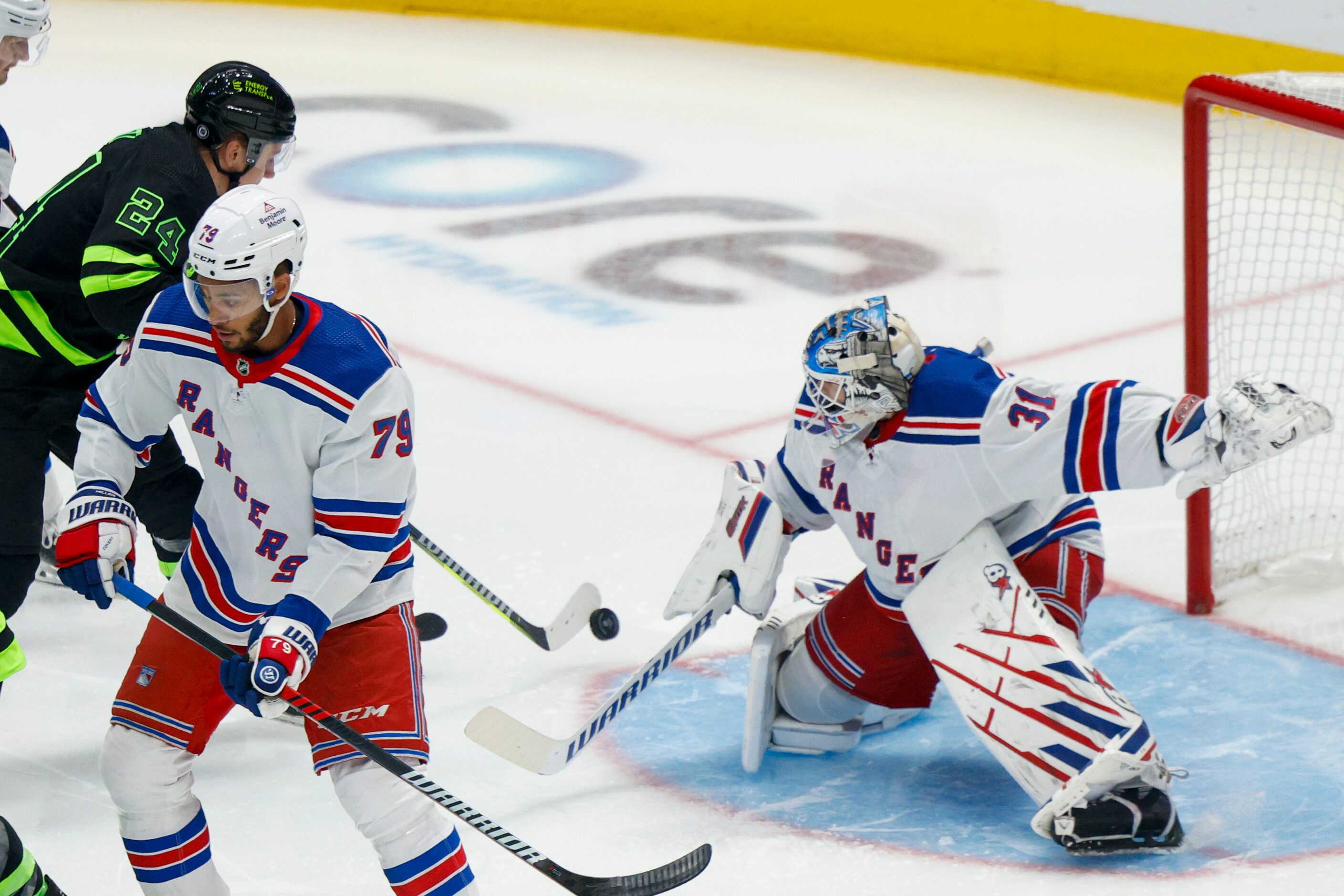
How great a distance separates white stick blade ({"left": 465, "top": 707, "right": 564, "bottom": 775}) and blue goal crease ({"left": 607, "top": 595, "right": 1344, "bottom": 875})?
8.0 inches

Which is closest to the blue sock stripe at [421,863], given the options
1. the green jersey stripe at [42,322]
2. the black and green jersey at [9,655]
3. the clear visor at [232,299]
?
the black and green jersey at [9,655]

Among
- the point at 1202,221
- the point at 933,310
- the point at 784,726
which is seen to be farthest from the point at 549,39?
the point at 784,726

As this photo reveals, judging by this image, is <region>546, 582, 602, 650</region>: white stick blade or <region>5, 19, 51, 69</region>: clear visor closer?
<region>5, 19, 51, 69</region>: clear visor

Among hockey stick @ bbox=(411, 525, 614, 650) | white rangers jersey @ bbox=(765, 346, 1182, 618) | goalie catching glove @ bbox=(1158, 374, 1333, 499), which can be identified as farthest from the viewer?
hockey stick @ bbox=(411, 525, 614, 650)

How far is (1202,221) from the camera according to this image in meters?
3.54

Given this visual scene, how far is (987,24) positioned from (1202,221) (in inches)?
188

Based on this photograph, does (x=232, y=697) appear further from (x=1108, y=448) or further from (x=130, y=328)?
(x=1108, y=448)

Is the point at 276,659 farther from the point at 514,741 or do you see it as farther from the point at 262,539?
the point at 514,741

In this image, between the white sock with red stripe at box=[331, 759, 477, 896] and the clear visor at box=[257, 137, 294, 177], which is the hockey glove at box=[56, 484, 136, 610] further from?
the clear visor at box=[257, 137, 294, 177]

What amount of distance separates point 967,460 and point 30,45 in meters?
1.83

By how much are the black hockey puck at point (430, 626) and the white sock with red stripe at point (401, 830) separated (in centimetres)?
122

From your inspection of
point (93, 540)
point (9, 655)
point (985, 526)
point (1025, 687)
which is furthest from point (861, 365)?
point (9, 655)

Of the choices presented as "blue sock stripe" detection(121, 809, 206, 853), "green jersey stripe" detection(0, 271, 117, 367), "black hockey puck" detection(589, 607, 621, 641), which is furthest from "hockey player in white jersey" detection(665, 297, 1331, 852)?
"green jersey stripe" detection(0, 271, 117, 367)

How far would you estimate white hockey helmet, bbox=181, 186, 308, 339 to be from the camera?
215 cm
